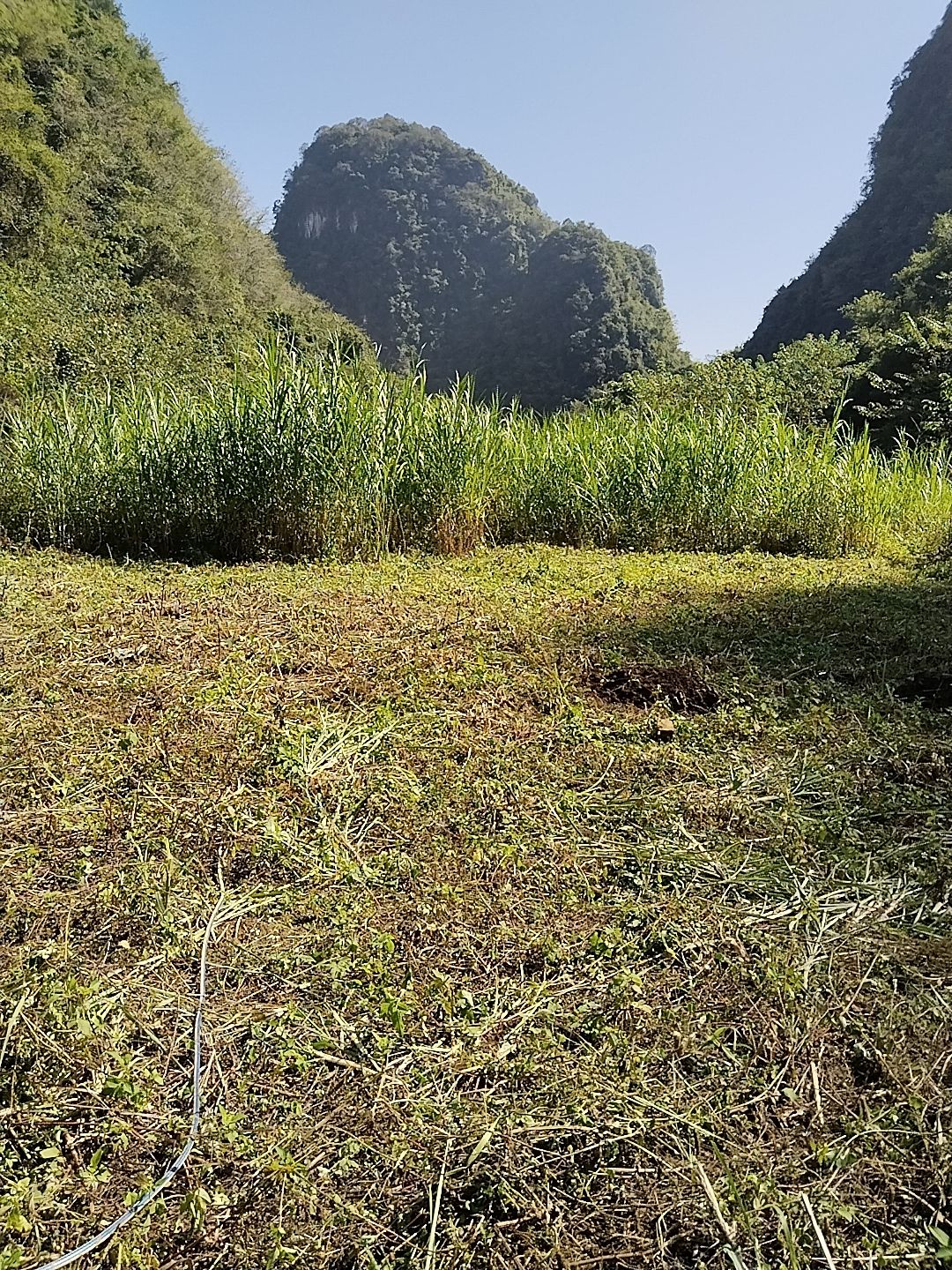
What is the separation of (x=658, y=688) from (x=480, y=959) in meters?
0.97

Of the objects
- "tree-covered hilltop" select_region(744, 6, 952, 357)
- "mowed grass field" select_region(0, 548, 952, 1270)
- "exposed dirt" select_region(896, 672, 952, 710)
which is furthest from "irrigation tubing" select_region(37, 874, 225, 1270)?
"tree-covered hilltop" select_region(744, 6, 952, 357)

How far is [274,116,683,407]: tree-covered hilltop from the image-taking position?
108 feet

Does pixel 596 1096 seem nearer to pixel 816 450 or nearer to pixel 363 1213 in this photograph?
Answer: pixel 363 1213

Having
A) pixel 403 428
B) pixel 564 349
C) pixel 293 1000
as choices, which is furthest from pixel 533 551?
pixel 564 349

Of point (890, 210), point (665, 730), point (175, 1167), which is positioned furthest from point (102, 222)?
point (890, 210)

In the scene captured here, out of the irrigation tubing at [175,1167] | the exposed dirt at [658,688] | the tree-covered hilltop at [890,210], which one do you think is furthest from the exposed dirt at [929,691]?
the tree-covered hilltop at [890,210]

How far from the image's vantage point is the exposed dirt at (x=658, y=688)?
1.70 m

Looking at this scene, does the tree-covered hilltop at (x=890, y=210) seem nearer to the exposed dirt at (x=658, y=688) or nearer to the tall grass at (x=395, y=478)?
the tall grass at (x=395, y=478)

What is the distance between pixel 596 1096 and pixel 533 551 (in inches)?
131

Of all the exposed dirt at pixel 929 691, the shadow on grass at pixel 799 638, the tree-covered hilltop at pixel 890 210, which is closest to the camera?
the exposed dirt at pixel 929 691

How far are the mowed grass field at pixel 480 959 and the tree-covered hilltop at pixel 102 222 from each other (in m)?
11.1

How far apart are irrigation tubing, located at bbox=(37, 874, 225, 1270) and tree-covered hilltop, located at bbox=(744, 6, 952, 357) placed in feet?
80.8

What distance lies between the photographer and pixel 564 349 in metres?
33.1

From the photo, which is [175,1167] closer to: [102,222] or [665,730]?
[665,730]
